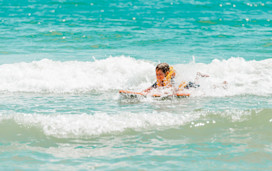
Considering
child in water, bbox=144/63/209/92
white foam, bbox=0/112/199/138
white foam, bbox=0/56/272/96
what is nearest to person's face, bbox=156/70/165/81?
child in water, bbox=144/63/209/92

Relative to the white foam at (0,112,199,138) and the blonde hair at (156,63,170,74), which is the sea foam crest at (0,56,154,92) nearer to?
the blonde hair at (156,63,170,74)

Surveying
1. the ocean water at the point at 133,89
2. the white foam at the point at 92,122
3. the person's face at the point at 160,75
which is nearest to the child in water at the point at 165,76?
the person's face at the point at 160,75

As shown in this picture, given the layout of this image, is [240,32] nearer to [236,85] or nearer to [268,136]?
[236,85]

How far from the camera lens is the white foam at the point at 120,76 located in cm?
976

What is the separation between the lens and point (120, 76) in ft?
38.3

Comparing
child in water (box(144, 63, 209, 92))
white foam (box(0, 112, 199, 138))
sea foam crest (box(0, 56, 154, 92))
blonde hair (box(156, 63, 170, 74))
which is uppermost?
sea foam crest (box(0, 56, 154, 92))

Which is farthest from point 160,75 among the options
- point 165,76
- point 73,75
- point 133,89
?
point 73,75

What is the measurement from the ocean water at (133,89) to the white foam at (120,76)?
30 millimetres

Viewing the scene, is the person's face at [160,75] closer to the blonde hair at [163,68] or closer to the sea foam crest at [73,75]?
the blonde hair at [163,68]

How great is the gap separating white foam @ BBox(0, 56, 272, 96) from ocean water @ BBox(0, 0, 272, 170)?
0.10 feet

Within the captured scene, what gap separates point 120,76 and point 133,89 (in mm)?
1325

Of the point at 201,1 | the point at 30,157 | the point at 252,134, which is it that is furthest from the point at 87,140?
the point at 201,1

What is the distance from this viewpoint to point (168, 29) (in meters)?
19.4

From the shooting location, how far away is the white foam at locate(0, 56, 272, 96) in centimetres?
976
